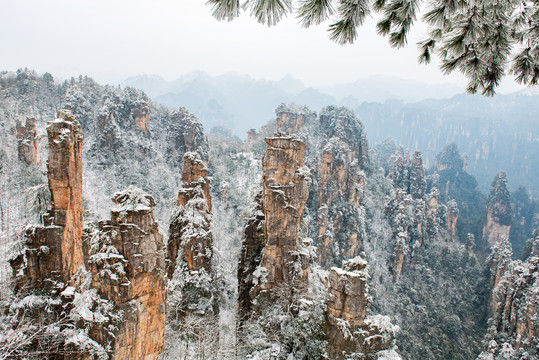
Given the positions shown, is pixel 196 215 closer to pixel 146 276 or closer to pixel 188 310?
pixel 188 310

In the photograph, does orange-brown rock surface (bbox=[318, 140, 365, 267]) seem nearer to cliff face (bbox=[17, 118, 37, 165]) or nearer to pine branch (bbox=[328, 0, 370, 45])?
cliff face (bbox=[17, 118, 37, 165])

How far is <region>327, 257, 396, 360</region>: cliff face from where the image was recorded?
995cm

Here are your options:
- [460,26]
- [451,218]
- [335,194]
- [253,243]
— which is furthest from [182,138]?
[460,26]

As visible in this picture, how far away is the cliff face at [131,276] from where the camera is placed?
24.2 ft

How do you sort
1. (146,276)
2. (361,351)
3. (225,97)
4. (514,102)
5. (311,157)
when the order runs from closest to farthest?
(146,276), (361,351), (311,157), (514,102), (225,97)

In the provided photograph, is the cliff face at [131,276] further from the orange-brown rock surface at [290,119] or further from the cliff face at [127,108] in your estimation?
the orange-brown rock surface at [290,119]

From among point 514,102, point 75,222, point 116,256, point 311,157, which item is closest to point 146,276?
point 116,256

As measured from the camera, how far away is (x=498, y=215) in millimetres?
51594

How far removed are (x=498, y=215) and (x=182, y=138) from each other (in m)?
53.0

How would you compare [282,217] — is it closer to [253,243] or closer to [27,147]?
[253,243]

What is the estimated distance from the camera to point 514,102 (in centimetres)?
11244

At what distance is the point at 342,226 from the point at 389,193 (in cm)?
1540

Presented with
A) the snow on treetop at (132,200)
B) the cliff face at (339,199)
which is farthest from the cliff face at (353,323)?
the cliff face at (339,199)

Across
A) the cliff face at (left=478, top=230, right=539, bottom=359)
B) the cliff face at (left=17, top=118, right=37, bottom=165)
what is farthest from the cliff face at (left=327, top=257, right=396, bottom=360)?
the cliff face at (left=17, top=118, right=37, bottom=165)
